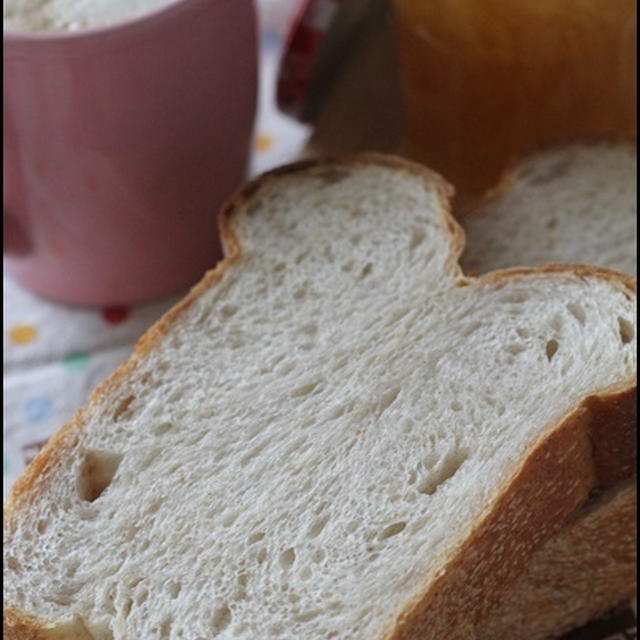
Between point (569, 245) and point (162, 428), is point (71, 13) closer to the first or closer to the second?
point (162, 428)

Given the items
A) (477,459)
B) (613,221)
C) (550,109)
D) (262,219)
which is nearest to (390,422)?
(477,459)

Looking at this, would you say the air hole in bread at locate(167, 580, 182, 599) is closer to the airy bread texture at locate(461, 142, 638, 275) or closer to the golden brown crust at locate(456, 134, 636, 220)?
the airy bread texture at locate(461, 142, 638, 275)

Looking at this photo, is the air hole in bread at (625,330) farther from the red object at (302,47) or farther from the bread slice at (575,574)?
the red object at (302,47)

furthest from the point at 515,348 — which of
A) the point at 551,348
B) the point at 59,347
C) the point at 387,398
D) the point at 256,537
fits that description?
the point at 59,347

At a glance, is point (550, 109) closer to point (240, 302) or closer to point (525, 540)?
point (240, 302)

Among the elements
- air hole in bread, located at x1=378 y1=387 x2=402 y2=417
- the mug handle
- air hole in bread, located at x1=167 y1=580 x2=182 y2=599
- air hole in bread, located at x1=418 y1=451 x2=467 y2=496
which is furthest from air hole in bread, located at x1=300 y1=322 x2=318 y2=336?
the mug handle

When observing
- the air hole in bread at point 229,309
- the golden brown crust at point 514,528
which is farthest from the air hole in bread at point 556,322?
the air hole in bread at point 229,309

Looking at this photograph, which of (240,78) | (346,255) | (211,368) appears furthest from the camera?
(240,78)
